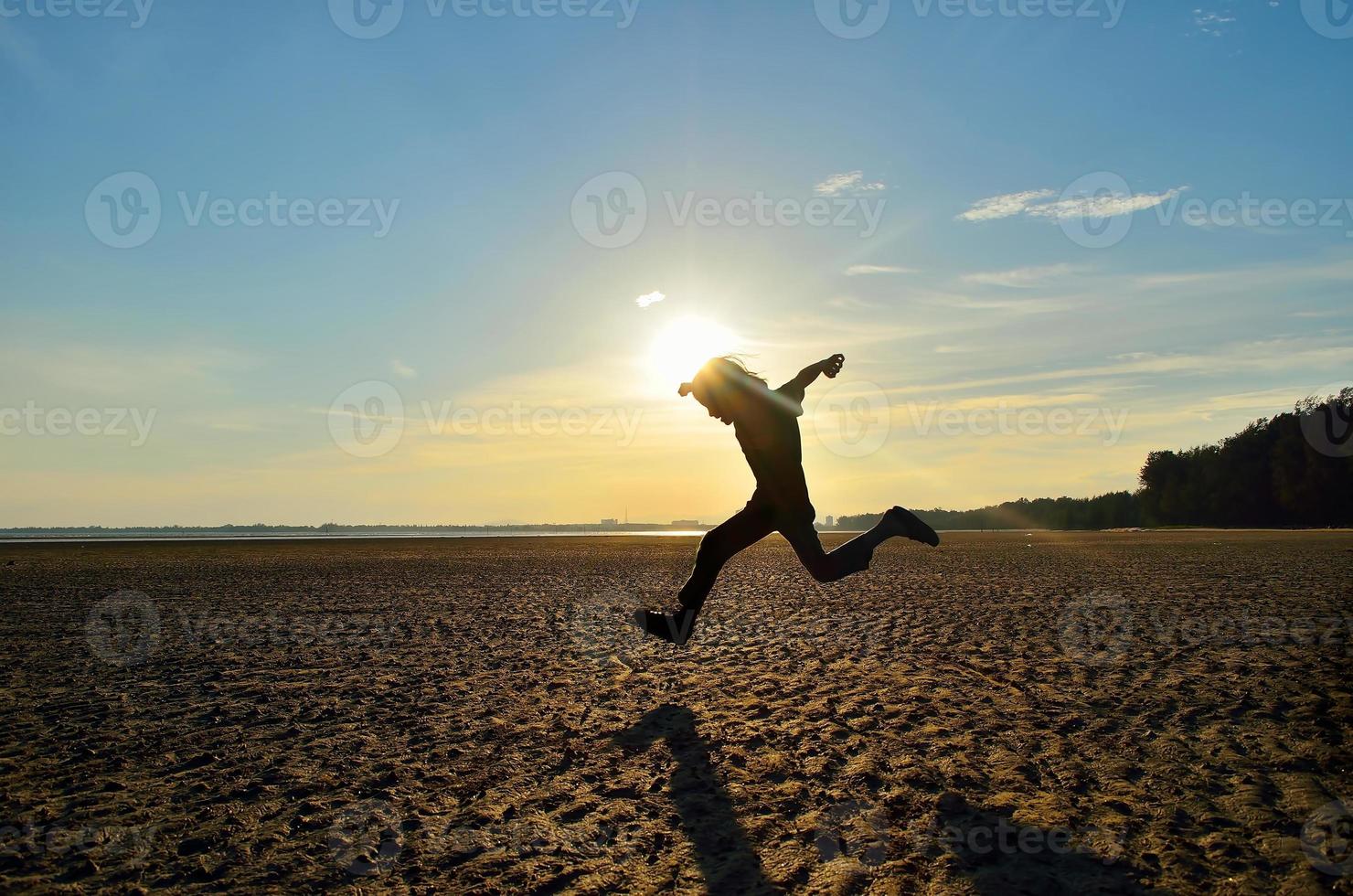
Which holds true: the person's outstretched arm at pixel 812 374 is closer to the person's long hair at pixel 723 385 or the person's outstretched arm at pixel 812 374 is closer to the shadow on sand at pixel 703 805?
the person's long hair at pixel 723 385

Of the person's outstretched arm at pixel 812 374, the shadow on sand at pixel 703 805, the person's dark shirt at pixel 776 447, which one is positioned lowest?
the shadow on sand at pixel 703 805

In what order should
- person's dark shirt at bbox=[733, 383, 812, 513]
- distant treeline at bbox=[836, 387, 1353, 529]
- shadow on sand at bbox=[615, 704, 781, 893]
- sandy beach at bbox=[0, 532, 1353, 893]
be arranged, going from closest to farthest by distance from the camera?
shadow on sand at bbox=[615, 704, 781, 893] < sandy beach at bbox=[0, 532, 1353, 893] < person's dark shirt at bbox=[733, 383, 812, 513] < distant treeline at bbox=[836, 387, 1353, 529]

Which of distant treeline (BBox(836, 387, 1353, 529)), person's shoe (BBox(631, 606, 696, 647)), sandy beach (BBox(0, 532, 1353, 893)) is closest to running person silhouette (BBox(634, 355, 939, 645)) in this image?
person's shoe (BBox(631, 606, 696, 647))

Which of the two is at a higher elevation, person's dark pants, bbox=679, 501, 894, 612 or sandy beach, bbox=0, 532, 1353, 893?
person's dark pants, bbox=679, 501, 894, 612

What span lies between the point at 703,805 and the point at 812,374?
343 centimetres

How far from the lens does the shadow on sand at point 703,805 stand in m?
3.45

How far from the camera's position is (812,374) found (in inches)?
262

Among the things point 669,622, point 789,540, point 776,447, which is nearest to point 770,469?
point 776,447

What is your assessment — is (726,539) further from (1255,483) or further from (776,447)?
(1255,483)

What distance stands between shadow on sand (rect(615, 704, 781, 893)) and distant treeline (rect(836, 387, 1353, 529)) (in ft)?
239

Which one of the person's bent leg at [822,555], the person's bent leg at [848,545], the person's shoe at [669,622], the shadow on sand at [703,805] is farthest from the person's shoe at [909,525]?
the shadow on sand at [703,805]

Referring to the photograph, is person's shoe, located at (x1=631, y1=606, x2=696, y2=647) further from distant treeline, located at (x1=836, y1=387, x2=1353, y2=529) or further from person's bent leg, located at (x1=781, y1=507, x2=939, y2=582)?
distant treeline, located at (x1=836, y1=387, x2=1353, y2=529)

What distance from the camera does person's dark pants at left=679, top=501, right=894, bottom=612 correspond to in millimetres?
6469

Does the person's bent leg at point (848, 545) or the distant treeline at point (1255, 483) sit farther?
the distant treeline at point (1255, 483)
